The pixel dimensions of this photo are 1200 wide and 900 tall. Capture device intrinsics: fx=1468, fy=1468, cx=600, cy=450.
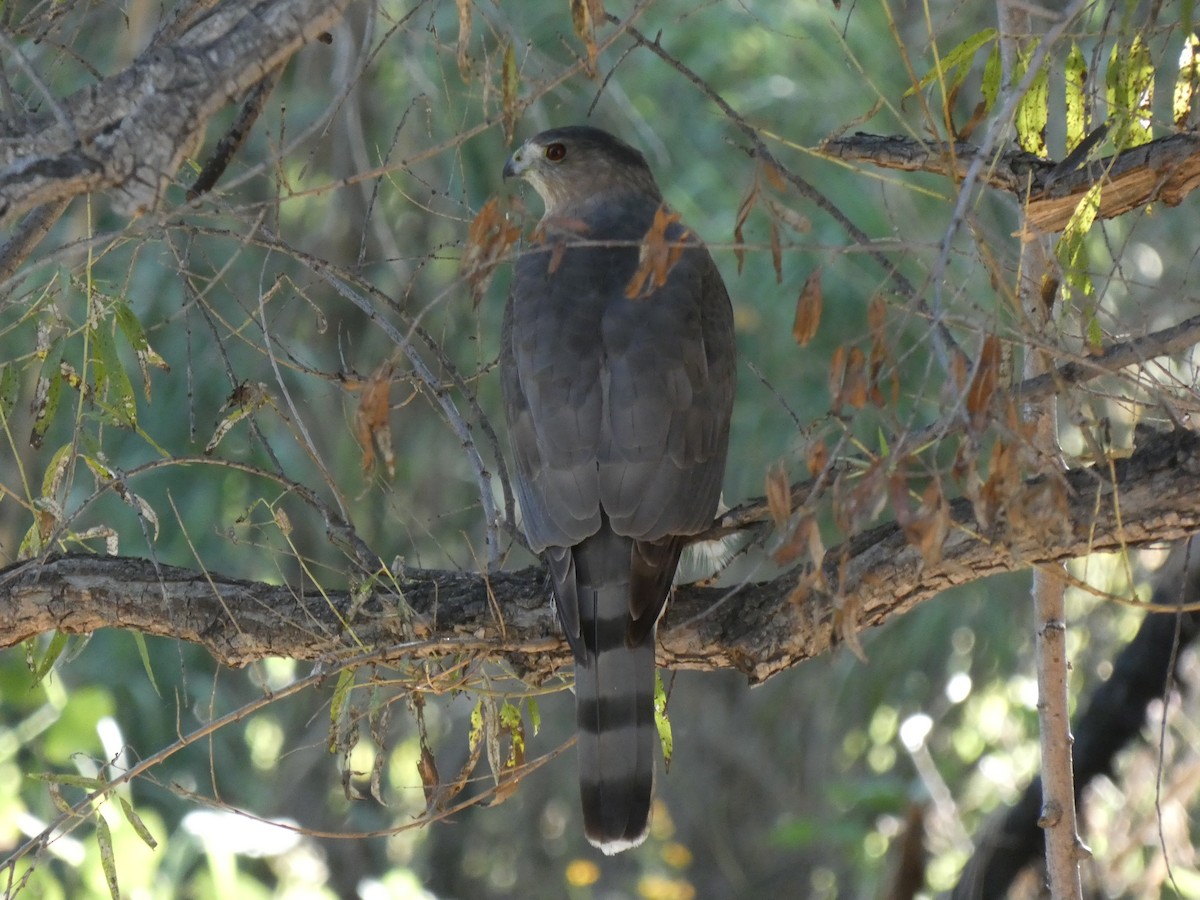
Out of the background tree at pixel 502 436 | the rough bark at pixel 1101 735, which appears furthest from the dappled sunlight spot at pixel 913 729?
the rough bark at pixel 1101 735

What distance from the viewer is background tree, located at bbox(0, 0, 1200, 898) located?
7.73 ft

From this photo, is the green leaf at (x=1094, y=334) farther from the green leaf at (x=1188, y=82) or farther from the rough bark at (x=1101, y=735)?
the rough bark at (x=1101, y=735)

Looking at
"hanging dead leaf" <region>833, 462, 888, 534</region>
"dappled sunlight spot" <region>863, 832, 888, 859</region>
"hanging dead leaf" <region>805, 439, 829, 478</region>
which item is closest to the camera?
"hanging dead leaf" <region>833, 462, 888, 534</region>

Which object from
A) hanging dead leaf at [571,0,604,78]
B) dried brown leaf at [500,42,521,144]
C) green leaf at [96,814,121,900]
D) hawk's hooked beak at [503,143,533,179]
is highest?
hanging dead leaf at [571,0,604,78]

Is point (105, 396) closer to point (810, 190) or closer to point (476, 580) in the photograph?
point (476, 580)

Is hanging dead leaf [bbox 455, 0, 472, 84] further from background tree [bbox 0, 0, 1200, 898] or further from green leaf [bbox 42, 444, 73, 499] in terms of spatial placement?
green leaf [bbox 42, 444, 73, 499]

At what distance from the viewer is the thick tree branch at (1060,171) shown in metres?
2.83

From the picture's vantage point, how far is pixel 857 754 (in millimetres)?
7645

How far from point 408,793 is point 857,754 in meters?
2.71

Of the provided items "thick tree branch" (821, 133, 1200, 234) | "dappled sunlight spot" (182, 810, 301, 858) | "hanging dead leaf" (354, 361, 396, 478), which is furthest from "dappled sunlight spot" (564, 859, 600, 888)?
"hanging dead leaf" (354, 361, 396, 478)

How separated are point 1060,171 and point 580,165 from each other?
2144mm

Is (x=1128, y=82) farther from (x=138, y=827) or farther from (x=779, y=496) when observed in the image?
(x=138, y=827)

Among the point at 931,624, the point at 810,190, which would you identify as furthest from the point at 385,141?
the point at 810,190

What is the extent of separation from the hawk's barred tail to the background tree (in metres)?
0.12
